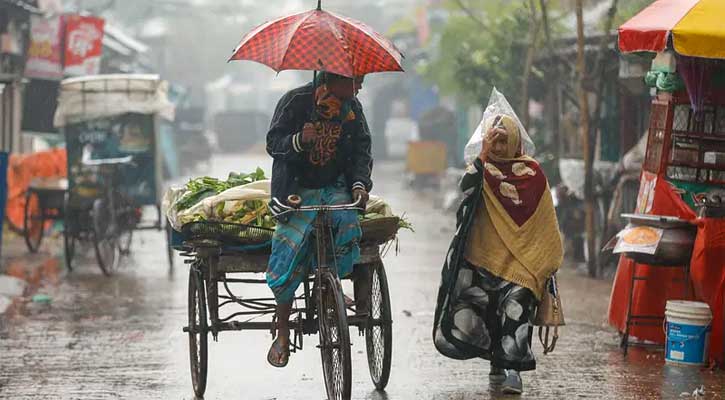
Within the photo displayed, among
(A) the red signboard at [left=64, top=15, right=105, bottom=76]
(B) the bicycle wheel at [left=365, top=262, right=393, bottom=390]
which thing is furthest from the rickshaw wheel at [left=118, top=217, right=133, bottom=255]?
(B) the bicycle wheel at [left=365, top=262, right=393, bottom=390]

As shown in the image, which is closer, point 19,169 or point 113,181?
point 113,181

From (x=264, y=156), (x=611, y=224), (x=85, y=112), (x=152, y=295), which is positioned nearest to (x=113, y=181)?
(x=85, y=112)

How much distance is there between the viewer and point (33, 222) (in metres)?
17.2

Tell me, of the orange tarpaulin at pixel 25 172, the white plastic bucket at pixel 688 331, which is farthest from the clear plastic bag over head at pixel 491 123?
the orange tarpaulin at pixel 25 172

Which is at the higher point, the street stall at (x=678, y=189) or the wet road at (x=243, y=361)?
the street stall at (x=678, y=189)

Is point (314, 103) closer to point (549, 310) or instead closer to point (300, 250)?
point (300, 250)

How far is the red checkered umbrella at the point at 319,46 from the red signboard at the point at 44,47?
49.5 ft

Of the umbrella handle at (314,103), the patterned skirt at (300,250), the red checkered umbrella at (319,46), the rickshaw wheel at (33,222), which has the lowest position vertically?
the rickshaw wheel at (33,222)

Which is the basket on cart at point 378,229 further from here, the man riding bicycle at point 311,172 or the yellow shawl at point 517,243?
the yellow shawl at point 517,243

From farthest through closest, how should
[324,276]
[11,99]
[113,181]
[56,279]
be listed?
[11,99]
[113,181]
[56,279]
[324,276]

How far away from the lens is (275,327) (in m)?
7.35

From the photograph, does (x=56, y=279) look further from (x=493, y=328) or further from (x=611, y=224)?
(x=493, y=328)

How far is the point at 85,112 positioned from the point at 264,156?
117ft

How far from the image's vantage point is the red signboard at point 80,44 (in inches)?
866
